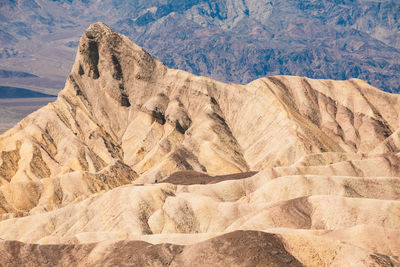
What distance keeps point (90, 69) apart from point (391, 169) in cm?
7772

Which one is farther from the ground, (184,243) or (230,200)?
(184,243)

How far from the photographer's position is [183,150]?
11588cm

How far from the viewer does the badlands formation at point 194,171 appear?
53.5m

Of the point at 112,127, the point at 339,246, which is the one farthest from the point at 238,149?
the point at 339,246

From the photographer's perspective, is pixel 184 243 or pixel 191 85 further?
pixel 191 85

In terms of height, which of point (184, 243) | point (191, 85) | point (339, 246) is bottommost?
point (191, 85)

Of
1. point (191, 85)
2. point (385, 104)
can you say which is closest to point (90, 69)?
point (191, 85)

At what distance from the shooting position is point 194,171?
103 m

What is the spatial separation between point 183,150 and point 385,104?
2184 inches

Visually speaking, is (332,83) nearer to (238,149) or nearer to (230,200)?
(238,149)

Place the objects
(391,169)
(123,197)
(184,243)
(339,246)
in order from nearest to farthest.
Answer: (339,246)
(184,243)
(123,197)
(391,169)

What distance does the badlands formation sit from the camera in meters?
53.5

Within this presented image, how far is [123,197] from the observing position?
79.2 meters

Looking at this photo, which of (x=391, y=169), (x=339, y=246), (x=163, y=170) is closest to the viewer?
(x=339, y=246)
